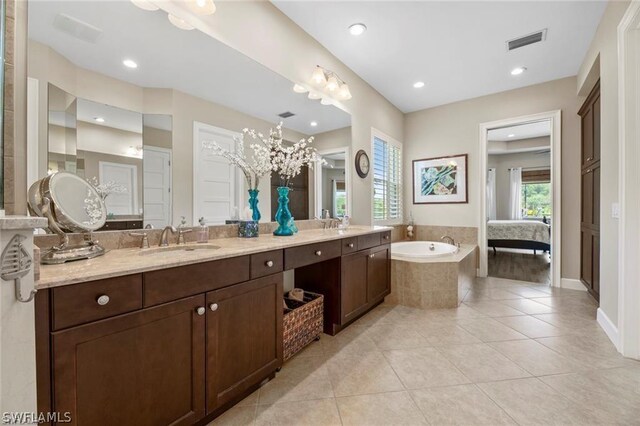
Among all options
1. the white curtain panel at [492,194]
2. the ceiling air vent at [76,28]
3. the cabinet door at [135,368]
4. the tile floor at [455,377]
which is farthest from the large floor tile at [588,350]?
the white curtain panel at [492,194]

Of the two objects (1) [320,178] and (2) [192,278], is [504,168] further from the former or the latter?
(2) [192,278]

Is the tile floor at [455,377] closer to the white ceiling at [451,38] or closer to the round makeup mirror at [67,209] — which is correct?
the round makeup mirror at [67,209]

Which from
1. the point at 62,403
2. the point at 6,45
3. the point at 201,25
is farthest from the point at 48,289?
the point at 201,25

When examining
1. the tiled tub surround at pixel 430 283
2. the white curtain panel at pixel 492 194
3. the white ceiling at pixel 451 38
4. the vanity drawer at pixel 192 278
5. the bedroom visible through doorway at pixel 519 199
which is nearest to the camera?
the vanity drawer at pixel 192 278

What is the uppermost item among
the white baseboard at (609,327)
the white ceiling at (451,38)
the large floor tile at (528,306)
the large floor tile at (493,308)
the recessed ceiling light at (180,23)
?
the white ceiling at (451,38)

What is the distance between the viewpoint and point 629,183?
1.87 metres

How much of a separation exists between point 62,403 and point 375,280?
2277 millimetres

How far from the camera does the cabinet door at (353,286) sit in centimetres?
223

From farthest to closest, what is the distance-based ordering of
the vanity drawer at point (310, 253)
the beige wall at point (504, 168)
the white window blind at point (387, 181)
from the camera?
the beige wall at point (504, 168) → the white window blind at point (387, 181) → the vanity drawer at point (310, 253)

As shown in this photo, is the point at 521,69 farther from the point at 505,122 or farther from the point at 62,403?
the point at 62,403

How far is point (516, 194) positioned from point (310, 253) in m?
8.25

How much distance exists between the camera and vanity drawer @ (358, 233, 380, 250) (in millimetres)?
2433

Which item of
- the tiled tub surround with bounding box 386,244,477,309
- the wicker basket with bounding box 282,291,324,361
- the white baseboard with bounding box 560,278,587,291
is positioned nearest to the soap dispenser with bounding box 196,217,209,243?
the wicker basket with bounding box 282,291,324,361

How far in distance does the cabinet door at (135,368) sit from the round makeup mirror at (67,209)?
0.39m
